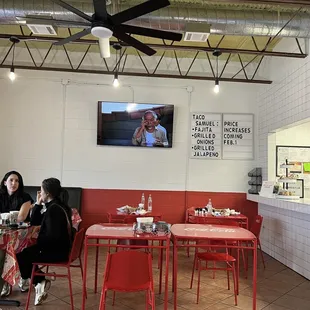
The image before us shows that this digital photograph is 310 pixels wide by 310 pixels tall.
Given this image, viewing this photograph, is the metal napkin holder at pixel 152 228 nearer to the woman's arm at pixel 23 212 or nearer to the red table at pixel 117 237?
the red table at pixel 117 237

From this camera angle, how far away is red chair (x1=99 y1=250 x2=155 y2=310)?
2.67 metres

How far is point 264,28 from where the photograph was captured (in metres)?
4.57

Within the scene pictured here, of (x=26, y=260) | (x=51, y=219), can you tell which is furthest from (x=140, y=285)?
(x=26, y=260)

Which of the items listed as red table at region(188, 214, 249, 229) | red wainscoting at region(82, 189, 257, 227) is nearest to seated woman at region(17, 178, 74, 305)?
red table at region(188, 214, 249, 229)

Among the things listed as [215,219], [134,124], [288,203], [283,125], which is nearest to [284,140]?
[283,125]

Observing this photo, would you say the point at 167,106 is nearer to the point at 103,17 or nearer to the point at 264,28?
the point at 264,28

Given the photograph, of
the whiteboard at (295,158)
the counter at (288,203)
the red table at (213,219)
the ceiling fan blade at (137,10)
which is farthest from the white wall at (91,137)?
the ceiling fan blade at (137,10)

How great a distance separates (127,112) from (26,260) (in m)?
3.84

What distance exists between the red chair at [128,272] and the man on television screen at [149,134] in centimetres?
413

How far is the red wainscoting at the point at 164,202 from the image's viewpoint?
6.62m

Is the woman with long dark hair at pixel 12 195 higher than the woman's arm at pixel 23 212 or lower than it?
higher

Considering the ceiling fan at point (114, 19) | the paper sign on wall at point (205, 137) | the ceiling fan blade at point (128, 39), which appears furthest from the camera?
the paper sign on wall at point (205, 137)

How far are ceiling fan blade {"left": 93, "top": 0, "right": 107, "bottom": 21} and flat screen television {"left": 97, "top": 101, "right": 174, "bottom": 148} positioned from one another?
358cm

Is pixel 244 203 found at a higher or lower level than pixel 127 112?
lower
